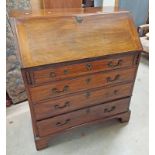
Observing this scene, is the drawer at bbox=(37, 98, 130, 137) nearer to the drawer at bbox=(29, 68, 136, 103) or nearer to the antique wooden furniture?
the drawer at bbox=(29, 68, 136, 103)

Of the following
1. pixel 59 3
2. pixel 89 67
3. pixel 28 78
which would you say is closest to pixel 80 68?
pixel 89 67

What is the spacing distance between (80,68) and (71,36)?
23cm

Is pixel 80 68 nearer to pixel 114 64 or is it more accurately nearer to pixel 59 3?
pixel 114 64

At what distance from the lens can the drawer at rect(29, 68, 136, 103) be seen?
1146 mm

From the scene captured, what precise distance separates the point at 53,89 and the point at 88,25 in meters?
0.52

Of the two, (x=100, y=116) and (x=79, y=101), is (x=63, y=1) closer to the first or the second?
(x=79, y=101)

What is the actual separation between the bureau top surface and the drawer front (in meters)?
0.05

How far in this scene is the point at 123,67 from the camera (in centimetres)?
131

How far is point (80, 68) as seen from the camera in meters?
1.15

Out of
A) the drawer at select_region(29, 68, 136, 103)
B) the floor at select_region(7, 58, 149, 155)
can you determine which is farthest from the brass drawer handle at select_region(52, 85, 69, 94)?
the floor at select_region(7, 58, 149, 155)

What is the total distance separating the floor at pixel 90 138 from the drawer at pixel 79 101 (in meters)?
0.37

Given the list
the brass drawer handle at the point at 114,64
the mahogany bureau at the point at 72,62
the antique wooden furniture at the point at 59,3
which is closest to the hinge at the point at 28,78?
the mahogany bureau at the point at 72,62

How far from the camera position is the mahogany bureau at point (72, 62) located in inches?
41.8

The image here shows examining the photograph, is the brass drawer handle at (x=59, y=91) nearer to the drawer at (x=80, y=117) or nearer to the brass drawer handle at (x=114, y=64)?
the drawer at (x=80, y=117)
